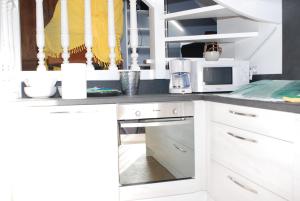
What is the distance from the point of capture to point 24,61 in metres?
3.09

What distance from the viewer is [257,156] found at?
1545mm

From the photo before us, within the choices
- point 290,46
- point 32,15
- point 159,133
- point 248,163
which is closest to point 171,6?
point 32,15

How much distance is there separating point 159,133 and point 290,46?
1081 mm

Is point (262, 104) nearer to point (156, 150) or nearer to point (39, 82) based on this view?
point (156, 150)

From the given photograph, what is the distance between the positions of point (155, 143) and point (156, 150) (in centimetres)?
5

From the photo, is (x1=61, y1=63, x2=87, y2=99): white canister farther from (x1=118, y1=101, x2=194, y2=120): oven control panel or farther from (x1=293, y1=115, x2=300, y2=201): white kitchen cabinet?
(x1=293, y1=115, x2=300, y2=201): white kitchen cabinet

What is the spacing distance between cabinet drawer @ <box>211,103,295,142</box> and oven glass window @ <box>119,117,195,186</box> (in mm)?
256

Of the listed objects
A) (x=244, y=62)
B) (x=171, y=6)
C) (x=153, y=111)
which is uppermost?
(x=171, y=6)

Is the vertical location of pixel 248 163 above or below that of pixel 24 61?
below

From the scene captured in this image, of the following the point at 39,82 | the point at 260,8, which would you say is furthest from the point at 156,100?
the point at 260,8

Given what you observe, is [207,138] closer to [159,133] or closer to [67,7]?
[159,133]

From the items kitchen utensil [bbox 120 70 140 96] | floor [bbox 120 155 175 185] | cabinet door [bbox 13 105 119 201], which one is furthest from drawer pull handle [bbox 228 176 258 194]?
kitchen utensil [bbox 120 70 140 96]

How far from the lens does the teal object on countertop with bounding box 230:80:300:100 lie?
5.32ft

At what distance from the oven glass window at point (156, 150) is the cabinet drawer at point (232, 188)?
16 centimetres
